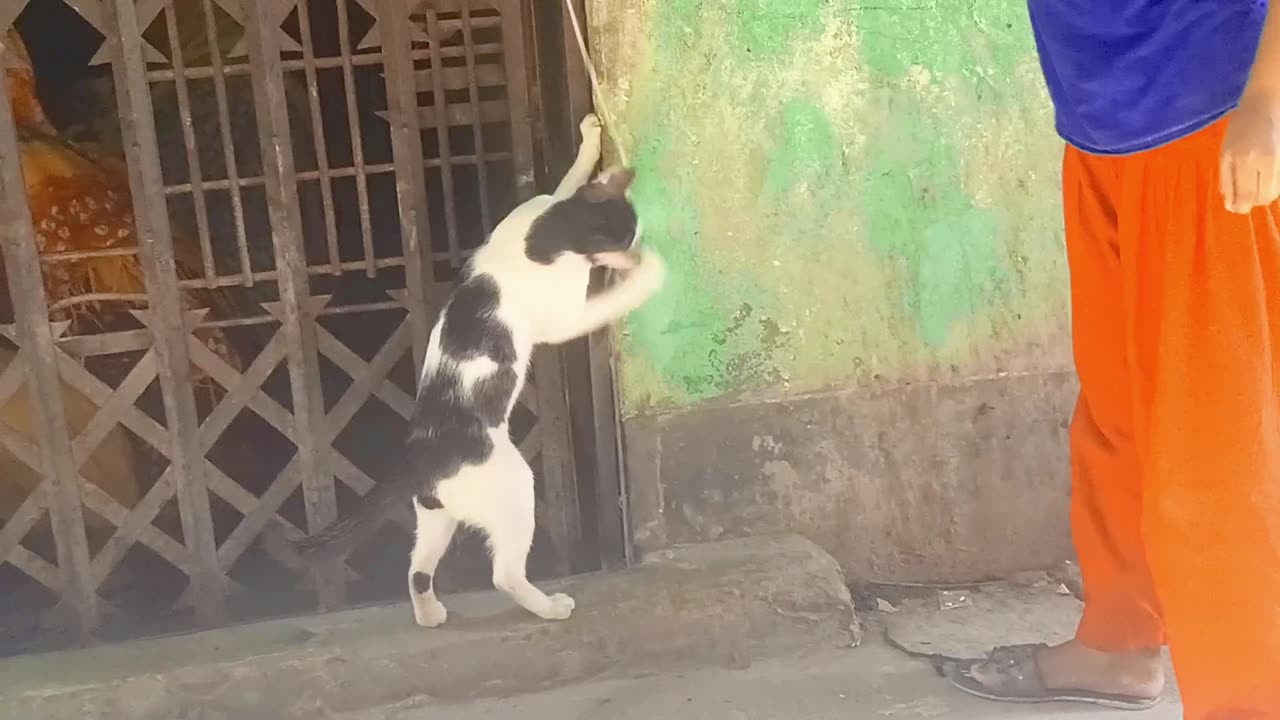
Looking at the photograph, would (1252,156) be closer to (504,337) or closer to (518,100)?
(504,337)

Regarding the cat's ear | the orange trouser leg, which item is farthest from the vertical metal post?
the orange trouser leg

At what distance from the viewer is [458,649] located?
2.62 meters

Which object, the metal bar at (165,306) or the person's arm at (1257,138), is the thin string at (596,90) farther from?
the person's arm at (1257,138)

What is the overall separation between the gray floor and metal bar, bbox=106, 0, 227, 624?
26.0 inches

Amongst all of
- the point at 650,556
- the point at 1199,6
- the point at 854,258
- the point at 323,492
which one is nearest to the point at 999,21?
the point at 854,258

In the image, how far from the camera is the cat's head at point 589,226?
2.44 m

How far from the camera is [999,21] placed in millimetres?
2842

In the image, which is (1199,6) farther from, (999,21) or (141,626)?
(141,626)

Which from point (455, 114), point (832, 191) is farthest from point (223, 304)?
point (832, 191)

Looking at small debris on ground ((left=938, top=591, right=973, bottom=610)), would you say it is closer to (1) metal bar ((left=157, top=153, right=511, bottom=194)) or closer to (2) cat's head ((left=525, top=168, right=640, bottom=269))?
(2) cat's head ((left=525, top=168, right=640, bottom=269))

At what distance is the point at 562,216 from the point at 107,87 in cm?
195

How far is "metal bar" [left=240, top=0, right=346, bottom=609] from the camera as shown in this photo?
266 centimetres

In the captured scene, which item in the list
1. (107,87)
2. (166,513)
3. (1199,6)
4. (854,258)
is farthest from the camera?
(107,87)

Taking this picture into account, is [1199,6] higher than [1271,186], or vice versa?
[1199,6]
